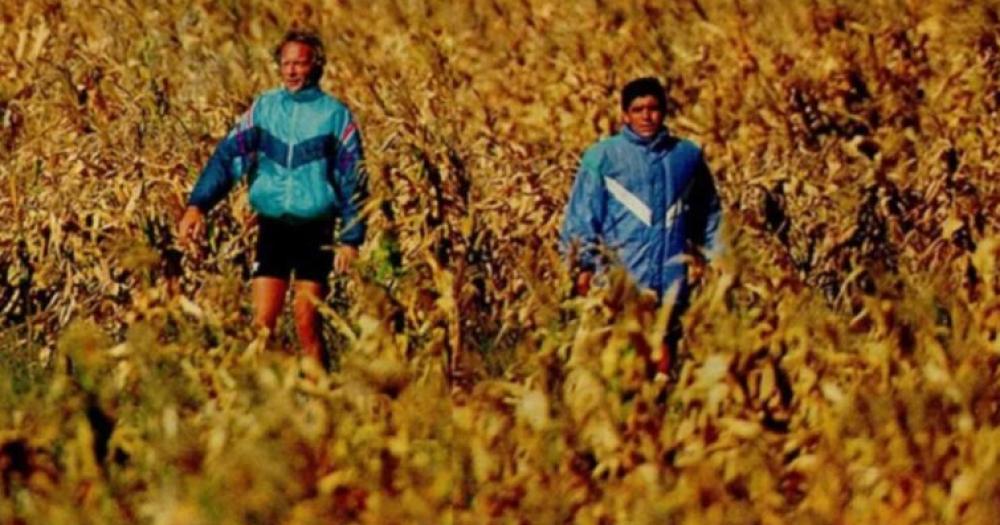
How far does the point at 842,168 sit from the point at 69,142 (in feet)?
13.0

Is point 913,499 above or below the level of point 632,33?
below

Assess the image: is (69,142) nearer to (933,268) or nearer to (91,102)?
(91,102)

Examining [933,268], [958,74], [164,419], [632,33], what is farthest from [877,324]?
[632,33]

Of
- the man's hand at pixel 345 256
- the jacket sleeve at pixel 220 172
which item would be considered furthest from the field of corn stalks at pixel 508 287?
the jacket sleeve at pixel 220 172

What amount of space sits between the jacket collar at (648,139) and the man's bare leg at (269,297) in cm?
160

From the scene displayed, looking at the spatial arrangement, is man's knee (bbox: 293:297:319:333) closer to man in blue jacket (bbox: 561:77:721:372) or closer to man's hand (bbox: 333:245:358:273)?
man's hand (bbox: 333:245:358:273)

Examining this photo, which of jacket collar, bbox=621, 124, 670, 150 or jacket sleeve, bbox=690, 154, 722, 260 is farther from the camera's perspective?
jacket sleeve, bbox=690, 154, 722, 260

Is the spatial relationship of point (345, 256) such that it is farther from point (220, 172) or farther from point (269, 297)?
point (220, 172)

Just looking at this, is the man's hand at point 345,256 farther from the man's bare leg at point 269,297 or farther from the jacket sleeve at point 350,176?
the man's bare leg at point 269,297

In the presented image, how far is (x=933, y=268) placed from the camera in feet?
33.3

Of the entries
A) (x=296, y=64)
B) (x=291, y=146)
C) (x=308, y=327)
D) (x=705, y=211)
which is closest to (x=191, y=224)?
(x=291, y=146)

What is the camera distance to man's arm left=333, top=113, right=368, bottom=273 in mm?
9203

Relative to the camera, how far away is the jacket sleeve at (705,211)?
9.14m

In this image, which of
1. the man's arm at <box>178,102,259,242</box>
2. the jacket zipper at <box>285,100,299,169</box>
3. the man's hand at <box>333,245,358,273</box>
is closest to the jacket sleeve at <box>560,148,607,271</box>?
the man's hand at <box>333,245,358,273</box>
